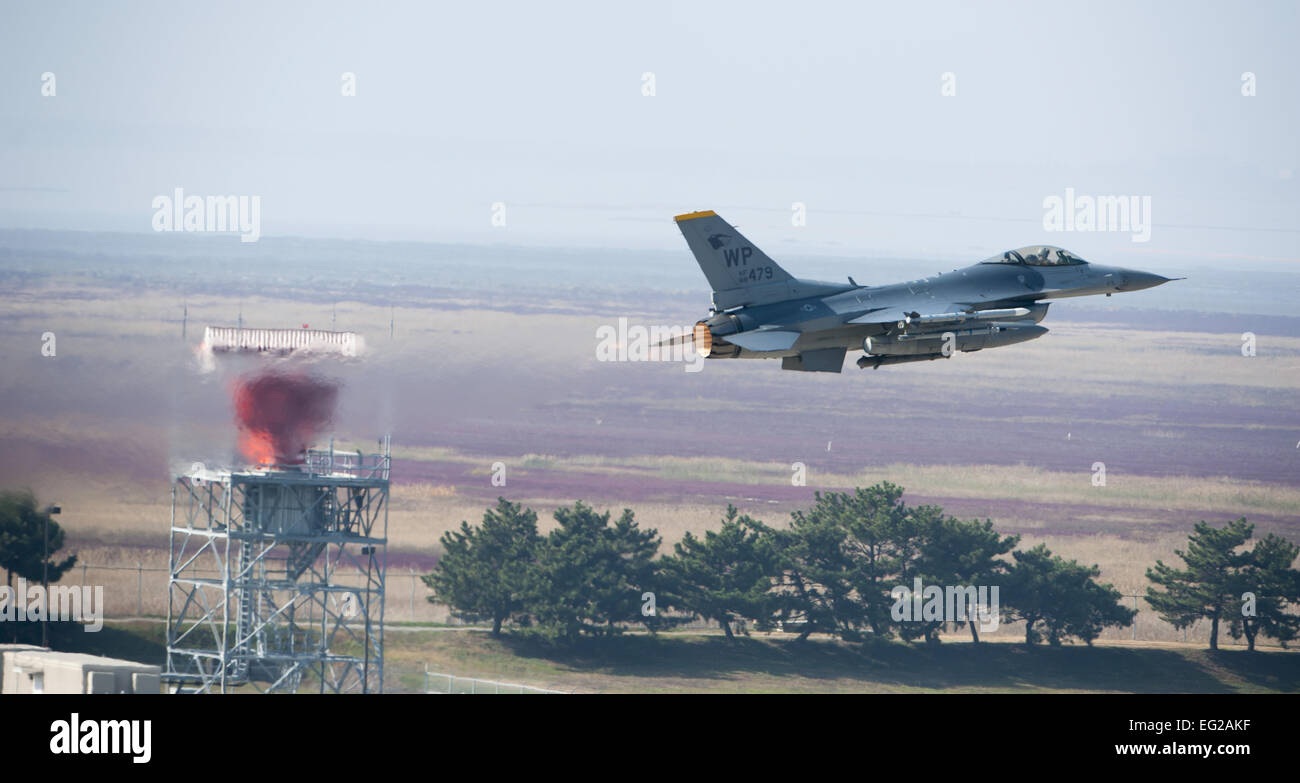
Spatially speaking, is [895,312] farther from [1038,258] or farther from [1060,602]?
[1060,602]

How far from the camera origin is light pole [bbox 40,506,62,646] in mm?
71188

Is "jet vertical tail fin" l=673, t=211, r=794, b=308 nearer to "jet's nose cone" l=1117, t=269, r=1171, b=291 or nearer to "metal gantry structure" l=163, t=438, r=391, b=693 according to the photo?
"jet's nose cone" l=1117, t=269, r=1171, b=291

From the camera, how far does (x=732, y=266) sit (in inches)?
1853

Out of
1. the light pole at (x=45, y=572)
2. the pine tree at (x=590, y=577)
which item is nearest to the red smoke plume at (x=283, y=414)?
the light pole at (x=45, y=572)

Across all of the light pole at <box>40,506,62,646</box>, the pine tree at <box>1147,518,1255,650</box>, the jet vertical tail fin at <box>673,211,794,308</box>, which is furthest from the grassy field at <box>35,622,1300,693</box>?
the jet vertical tail fin at <box>673,211,794,308</box>

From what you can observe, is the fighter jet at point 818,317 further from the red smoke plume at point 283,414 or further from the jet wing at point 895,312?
the red smoke plume at point 283,414

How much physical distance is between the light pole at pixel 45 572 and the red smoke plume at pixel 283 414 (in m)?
9.74

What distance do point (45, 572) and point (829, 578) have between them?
130ft

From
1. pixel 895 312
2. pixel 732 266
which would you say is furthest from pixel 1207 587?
pixel 732 266

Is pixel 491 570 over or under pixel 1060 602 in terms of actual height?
over

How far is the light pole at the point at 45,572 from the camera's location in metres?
71.2

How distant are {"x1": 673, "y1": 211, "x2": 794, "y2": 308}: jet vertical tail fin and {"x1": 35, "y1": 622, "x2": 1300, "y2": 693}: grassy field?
3590 cm

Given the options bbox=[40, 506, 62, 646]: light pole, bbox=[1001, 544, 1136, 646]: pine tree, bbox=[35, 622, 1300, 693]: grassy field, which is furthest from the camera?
bbox=[1001, 544, 1136, 646]: pine tree
